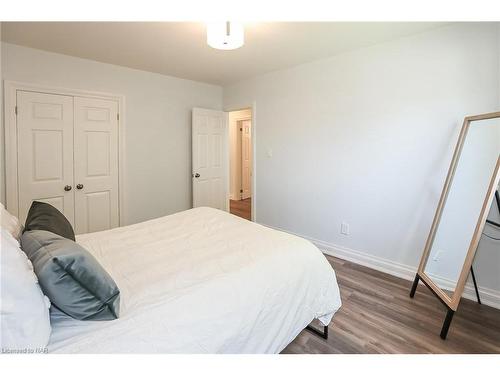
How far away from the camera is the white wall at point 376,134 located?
230 centimetres

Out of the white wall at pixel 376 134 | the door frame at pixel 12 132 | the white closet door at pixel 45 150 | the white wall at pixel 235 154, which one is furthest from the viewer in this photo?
the white wall at pixel 235 154

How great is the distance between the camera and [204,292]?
1.24 m

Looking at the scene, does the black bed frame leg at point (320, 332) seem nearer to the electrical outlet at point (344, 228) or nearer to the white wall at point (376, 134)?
the white wall at point (376, 134)

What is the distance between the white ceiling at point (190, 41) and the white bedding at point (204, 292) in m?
1.77

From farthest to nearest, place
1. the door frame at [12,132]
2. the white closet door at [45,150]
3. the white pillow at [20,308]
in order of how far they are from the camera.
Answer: the white closet door at [45,150] < the door frame at [12,132] < the white pillow at [20,308]

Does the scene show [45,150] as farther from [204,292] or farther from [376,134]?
[376,134]

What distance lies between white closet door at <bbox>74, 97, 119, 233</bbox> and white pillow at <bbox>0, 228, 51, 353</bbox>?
256 cm

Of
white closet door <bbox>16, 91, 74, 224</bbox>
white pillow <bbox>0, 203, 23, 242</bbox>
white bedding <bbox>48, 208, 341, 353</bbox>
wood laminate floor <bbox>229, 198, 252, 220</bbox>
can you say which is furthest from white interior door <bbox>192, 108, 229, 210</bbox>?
white pillow <bbox>0, 203, 23, 242</bbox>

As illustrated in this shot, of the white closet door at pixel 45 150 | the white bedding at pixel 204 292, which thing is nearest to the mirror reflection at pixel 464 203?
the white bedding at pixel 204 292

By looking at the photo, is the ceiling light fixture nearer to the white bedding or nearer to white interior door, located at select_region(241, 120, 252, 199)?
the white bedding

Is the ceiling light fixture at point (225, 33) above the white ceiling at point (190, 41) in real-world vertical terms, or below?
below

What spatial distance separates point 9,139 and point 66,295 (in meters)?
2.63
